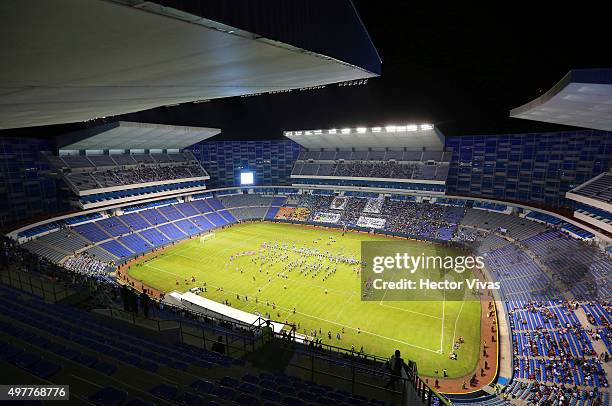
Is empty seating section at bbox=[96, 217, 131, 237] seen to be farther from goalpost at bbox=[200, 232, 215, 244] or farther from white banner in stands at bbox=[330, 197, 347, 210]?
white banner in stands at bbox=[330, 197, 347, 210]

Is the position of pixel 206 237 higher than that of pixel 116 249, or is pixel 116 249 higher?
pixel 116 249


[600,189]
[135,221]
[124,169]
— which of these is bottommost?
[135,221]

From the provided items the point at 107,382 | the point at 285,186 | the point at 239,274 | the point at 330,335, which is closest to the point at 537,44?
the point at 330,335

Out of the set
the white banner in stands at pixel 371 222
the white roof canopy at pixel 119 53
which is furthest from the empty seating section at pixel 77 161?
the white banner in stands at pixel 371 222

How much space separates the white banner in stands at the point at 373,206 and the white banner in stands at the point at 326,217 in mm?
5309

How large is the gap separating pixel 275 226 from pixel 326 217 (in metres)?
9.90

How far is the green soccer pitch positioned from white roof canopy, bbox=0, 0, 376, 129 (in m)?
21.1

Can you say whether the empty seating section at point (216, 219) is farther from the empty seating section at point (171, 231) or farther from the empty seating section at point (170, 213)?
the empty seating section at point (171, 231)

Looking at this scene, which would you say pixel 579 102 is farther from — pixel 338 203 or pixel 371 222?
pixel 338 203

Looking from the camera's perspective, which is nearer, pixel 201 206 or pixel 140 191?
pixel 140 191

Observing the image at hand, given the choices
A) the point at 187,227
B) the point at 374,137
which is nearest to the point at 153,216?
the point at 187,227

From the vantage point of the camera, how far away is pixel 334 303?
30062mm

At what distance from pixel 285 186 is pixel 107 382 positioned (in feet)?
210

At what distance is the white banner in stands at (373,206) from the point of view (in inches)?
2294
